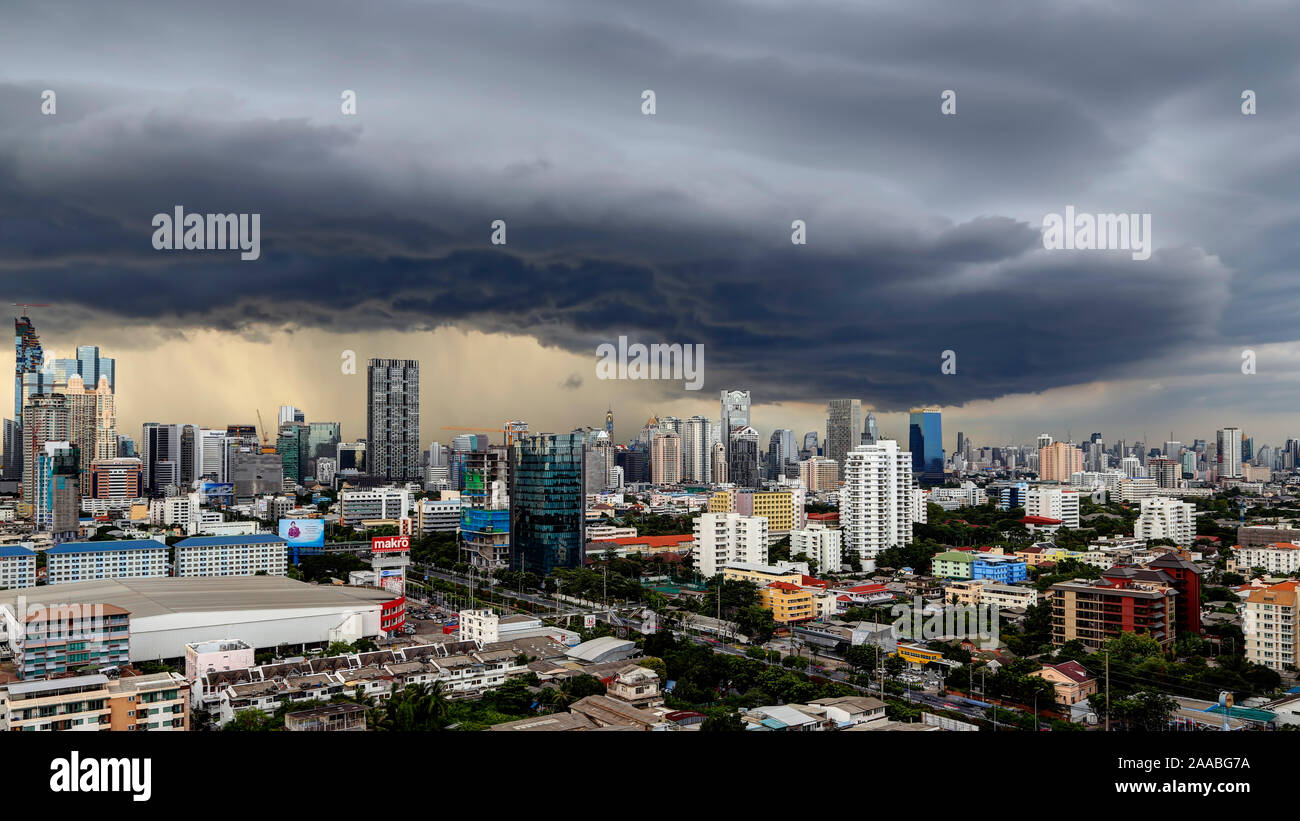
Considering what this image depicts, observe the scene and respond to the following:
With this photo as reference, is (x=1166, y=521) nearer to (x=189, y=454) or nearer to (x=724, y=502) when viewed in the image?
(x=724, y=502)

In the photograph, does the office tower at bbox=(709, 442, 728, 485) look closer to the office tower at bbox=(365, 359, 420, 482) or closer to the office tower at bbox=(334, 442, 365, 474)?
the office tower at bbox=(365, 359, 420, 482)

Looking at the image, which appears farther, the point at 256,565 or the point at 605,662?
the point at 256,565

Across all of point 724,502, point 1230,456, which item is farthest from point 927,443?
point 724,502

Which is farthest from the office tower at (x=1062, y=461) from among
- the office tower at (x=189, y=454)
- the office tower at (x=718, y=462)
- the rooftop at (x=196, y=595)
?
the office tower at (x=189, y=454)

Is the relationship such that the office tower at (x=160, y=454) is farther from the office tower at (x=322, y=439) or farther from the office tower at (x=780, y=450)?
the office tower at (x=780, y=450)

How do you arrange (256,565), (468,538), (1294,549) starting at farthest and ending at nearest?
(468,538), (256,565), (1294,549)

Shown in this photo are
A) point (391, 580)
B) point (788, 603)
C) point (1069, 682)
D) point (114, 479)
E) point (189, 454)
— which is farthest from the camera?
point (189, 454)
